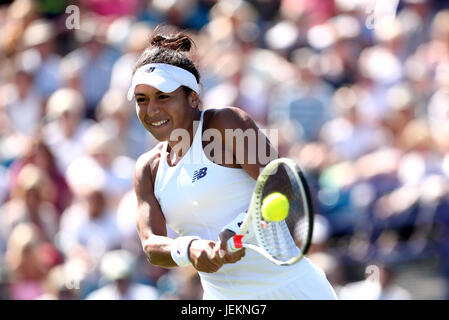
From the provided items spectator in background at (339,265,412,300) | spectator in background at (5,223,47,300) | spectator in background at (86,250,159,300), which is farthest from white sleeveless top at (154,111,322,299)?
spectator in background at (5,223,47,300)

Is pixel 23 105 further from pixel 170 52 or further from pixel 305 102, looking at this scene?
pixel 170 52

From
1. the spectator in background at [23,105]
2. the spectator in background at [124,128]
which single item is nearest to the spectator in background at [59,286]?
the spectator in background at [124,128]

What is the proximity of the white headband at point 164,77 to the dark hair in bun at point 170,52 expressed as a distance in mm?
44

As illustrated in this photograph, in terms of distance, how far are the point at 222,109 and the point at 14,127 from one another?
4.60 m

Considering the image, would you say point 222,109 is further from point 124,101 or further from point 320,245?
point 124,101

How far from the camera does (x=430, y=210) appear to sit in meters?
7.23

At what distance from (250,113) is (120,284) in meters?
2.25

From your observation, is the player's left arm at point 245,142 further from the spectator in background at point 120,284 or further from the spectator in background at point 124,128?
the spectator in background at point 124,128

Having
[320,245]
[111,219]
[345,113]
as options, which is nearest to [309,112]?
[345,113]

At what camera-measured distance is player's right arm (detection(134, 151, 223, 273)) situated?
4.26 m

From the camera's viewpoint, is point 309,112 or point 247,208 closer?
point 247,208

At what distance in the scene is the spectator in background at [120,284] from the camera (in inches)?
277

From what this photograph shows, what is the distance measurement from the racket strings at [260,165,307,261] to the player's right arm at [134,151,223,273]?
33 cm

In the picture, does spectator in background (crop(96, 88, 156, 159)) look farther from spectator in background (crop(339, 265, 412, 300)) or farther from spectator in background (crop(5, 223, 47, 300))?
spectator in background (crop(339, 265, 412, 300))
